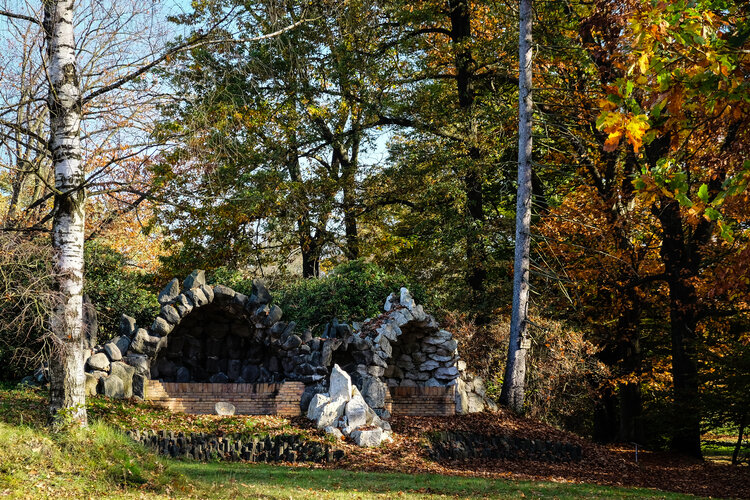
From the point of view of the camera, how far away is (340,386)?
12.1 m

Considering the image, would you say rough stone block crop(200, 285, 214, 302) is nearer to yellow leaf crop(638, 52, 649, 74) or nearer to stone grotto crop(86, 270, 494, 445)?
stone grotto crop(86, 270, 494, 445)

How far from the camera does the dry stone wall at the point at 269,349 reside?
1264 cm

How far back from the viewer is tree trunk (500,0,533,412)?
14375 millimetres

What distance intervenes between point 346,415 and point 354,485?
132 inches

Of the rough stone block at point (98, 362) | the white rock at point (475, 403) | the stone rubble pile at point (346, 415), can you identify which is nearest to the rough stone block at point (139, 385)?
the rough stone block at point (98, 362)

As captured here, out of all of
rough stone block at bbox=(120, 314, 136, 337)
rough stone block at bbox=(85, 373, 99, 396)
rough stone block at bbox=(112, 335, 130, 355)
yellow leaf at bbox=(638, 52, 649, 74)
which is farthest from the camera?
rough stone block at bbox=(120, 314, 136, 337)

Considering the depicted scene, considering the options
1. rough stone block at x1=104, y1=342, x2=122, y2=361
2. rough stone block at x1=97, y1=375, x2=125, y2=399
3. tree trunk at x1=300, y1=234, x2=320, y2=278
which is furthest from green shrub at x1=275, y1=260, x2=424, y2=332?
rough stone block at x1=97, y1=375, x2=125, y2=399

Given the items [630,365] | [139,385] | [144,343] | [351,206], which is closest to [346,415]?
[139,385]

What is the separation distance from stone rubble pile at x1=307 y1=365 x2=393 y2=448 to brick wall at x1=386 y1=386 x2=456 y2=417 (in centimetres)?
202

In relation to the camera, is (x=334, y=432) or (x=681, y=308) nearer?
(x=334, y=432)

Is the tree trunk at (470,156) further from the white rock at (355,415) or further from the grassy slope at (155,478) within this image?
the grassy slope at (155,478)

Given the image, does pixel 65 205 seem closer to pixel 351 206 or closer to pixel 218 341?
pixel 218 341

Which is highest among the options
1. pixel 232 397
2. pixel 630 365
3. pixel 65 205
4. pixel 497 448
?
pixel 65 205

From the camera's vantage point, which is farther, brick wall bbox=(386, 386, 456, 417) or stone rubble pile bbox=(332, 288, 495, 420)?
brick wall bbox=(386, 386, 456, 417)
